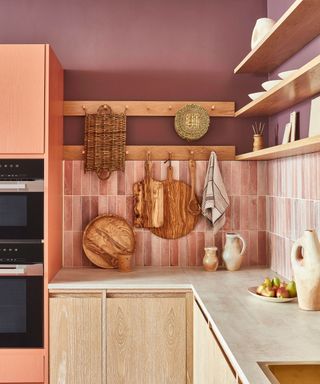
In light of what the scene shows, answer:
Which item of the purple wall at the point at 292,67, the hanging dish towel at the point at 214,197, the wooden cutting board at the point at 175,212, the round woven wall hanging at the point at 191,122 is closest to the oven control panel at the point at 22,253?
the wooden cutting board at the point at 175,212

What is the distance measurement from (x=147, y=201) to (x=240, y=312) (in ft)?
4.42

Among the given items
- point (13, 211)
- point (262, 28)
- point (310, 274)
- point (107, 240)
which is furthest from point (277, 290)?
point (13, 211)

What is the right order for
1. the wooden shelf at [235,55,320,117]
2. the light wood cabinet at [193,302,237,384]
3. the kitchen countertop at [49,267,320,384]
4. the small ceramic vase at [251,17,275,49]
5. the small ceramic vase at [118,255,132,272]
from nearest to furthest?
1. the kitchen countertop at [49,267,320,384]
2. the light wood cabinet at [193,302,237,384]
3. the wooden shelf at [235,55,320,117]
4. the small ceramic vase at [251,17,275,49]
5. the small ceramic vase at [118,255,132,272]

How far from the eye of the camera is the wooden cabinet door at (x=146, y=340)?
283 centimetres

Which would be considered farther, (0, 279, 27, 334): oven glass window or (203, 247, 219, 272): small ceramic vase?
(203, 247, 219, 272): small ceramic vase

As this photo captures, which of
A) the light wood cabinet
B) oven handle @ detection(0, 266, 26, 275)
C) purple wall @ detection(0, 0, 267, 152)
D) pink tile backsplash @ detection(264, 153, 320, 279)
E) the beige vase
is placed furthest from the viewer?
purple wall @ detection(0, 0, 267, 152)

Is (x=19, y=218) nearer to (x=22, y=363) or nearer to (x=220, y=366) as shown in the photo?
(x=22, y=363)

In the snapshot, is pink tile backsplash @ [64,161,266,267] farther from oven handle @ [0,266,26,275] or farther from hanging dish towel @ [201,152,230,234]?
oven handle @ [0,266,26,275]

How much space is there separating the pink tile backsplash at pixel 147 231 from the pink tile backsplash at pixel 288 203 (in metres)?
0.10

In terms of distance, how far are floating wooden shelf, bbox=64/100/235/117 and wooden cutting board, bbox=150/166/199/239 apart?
1.30 ft

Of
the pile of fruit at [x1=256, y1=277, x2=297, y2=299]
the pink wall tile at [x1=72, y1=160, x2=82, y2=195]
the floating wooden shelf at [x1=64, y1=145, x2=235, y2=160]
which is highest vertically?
the floating wooden shelf at [x1=64, y1=145, x2=235, y2=160]

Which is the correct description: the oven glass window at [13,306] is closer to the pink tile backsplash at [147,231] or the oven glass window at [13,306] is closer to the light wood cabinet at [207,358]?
the pink tile backsplash at [147,231]

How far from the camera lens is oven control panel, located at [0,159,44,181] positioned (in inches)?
114

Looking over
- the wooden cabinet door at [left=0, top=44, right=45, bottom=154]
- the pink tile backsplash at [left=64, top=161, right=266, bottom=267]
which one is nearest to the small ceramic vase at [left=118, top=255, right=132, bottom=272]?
the pink tile backsplash at [left=64, top=161, right=266, bottom=267]
